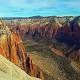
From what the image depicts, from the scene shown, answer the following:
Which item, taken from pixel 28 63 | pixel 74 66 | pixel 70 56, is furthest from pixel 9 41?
pixel 70 56

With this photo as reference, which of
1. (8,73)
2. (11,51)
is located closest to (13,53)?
(11,51)

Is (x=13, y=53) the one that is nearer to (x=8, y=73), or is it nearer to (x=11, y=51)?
(x=11, y=51)

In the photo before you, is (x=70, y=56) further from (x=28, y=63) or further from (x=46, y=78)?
(x=28, y=63)

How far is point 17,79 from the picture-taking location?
41.3m

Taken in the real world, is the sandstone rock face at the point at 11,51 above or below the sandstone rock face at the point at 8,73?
below

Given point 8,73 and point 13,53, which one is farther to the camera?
point 13,53

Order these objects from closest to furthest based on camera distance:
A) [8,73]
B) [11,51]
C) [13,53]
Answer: [8,73]
[13,53]
[11,51]

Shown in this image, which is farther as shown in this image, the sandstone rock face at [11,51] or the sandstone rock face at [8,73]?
the sandstone rock face at [11,51]

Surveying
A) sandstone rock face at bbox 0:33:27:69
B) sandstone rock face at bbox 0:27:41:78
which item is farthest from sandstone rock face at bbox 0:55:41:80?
sandstone rock face at bbox 0:33:27:69

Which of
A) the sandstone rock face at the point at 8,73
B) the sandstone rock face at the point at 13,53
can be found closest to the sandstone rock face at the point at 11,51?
the sandstone rock face at the point at 13,53

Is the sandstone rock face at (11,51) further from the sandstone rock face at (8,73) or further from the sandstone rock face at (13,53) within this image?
the sandstone rock face at (8,73)

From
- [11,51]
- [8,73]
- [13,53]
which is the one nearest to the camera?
[8,73]

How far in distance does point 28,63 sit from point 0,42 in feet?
39.2

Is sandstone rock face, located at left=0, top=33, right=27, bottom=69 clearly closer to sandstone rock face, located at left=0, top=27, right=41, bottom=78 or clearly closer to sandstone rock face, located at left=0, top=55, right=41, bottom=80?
sandstone rock face, located at left=0, top=27, right=41, bottom=78
